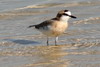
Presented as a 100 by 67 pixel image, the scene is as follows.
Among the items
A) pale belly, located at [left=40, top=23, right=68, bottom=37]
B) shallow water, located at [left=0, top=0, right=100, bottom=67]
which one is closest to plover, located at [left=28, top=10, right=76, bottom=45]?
pale belly, located at [left=40, top=23, right=68, bottom=37]

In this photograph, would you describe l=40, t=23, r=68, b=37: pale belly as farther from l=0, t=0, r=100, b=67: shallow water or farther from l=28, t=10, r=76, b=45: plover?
l=0, t=0, r=100, b=67: shallow water

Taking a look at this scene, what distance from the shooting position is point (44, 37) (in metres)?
11.4

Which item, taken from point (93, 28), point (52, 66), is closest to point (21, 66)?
point (52, 66)

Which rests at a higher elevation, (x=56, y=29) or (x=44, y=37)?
(x=56, y=29)

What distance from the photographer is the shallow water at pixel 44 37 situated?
29.6 ft

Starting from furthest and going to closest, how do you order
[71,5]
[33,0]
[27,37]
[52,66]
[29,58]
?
[33,0], [71,5], [27,37], [29,58], [52,66]

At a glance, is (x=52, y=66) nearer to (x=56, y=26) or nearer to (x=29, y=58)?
(x=29, y=58)

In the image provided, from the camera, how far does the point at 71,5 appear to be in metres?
14.5

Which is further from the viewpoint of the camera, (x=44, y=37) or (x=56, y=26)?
(x=44, y=37)

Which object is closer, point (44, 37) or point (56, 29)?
point (56, 29)

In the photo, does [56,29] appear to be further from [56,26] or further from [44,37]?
[44,37]

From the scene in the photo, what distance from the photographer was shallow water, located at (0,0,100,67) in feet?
29.6

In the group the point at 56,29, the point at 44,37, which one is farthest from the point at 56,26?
the point at 44,37

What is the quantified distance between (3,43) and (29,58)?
1684 millimetres
